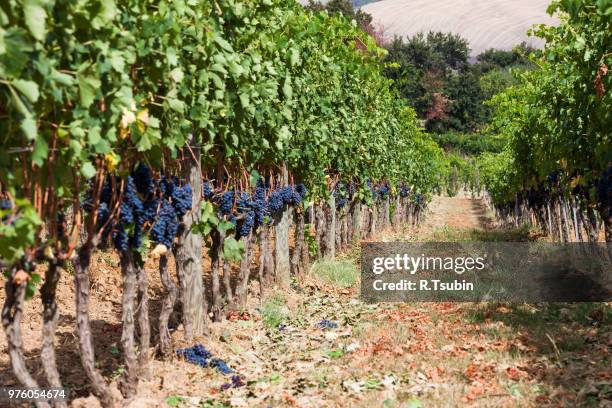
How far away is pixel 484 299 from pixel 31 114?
25.8 ft

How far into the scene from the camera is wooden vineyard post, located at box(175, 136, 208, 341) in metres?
6.46

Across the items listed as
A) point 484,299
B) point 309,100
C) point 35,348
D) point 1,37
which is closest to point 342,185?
point 309,100

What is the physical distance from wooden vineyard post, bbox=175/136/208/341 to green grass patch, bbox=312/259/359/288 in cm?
496

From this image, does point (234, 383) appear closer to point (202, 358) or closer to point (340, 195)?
point (202, 358)

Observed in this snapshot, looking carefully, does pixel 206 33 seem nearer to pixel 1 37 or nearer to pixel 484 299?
pixel 1 37

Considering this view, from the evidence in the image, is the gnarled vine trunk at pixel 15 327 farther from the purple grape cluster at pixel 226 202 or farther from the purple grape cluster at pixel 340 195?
the purple grape cluster at pixel 340 195

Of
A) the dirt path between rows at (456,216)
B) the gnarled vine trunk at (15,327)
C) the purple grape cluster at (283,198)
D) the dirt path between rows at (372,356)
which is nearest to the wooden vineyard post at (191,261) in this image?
the dirt path between rows at (372,356)

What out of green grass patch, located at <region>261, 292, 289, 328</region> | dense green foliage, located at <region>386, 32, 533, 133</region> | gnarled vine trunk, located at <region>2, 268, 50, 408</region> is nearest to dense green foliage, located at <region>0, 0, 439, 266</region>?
gnarled vine trunk, located at <region>2, 268, 50, 408</region>

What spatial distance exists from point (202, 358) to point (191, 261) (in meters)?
0.98

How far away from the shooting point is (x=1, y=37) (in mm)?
2959

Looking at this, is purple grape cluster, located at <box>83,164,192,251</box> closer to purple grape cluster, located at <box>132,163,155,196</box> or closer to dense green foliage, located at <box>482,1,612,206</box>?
purple grape cluster, located at <box>132,163,155,196</box>

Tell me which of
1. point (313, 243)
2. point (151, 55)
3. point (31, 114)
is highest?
point (151, 55)

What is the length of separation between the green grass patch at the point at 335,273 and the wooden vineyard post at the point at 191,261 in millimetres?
4958

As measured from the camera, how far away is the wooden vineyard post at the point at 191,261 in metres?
6.46
